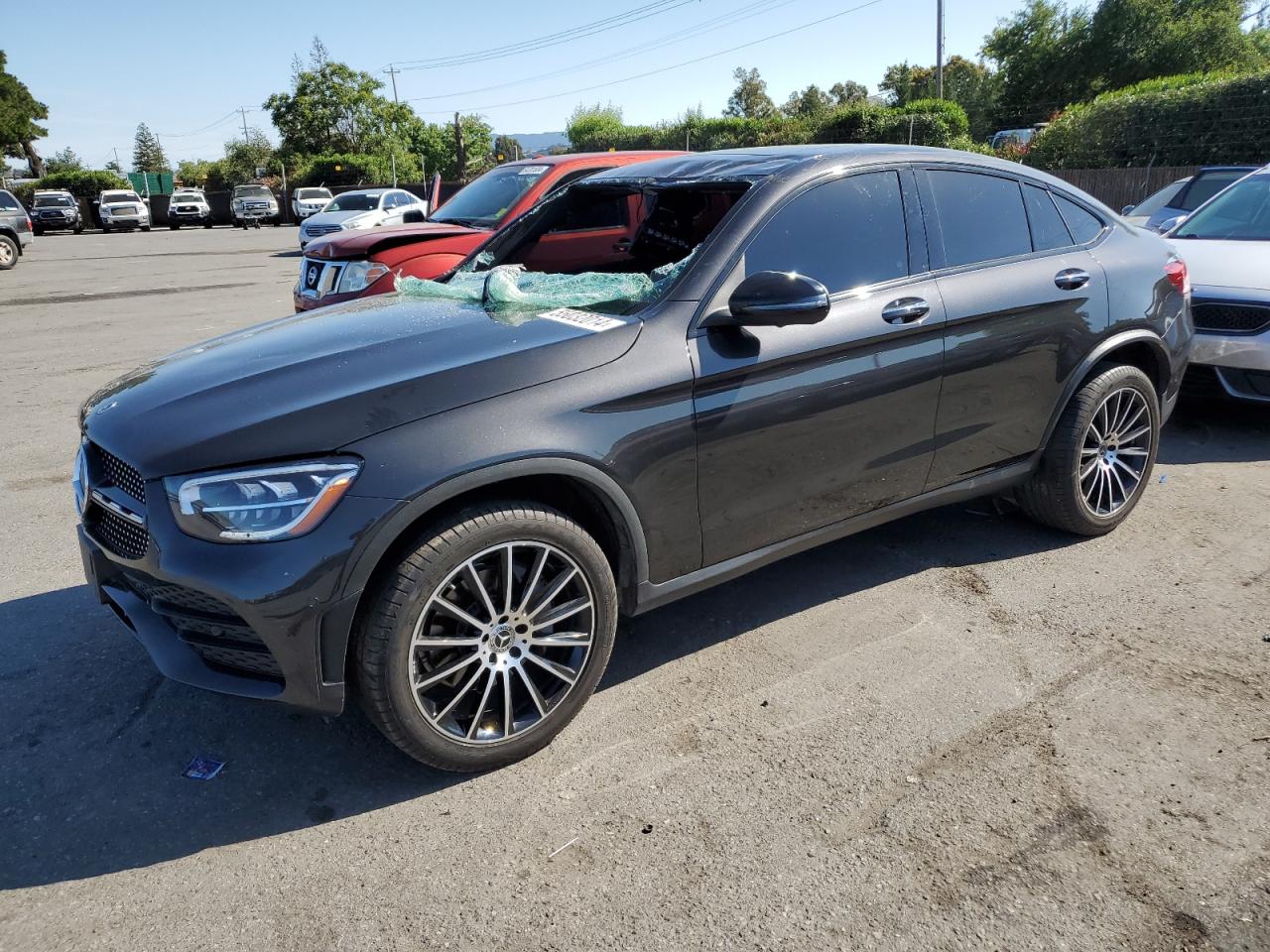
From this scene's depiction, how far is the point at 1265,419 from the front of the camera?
20.8ft

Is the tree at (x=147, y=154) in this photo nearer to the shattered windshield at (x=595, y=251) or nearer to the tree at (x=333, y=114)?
the tree at (x=333, y=114)

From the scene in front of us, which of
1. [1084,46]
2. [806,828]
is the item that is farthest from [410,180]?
[806,828]

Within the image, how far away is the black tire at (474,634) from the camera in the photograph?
2.46m

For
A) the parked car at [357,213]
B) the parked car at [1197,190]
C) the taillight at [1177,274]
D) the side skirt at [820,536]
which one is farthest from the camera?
the parked car at [357,213]

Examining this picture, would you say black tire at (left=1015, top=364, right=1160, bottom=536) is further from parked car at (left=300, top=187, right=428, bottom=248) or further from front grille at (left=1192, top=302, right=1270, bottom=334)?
parked car at (left=300, top=187, right=428, bottom=248)

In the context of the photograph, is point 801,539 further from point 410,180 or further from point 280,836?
point 410,180

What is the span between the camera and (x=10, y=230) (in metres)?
19.9

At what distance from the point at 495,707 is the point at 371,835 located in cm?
49

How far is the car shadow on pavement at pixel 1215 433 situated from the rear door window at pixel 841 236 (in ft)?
9.83

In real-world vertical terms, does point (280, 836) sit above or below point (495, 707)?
below

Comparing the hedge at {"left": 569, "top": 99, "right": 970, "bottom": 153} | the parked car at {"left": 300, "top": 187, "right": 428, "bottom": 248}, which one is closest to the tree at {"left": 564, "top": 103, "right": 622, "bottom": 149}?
the hedge at {"left": 569, "top": 99, "right": 970, "bottom": 153}

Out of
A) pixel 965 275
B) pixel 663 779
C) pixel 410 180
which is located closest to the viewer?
pixel 663 779

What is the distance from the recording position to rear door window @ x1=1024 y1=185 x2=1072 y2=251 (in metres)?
3.96

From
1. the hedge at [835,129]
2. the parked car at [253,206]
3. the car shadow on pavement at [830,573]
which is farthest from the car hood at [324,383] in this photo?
the parked car at [253,206]
